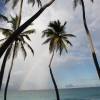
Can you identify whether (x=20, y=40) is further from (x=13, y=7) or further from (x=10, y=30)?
(x=13, y=7)

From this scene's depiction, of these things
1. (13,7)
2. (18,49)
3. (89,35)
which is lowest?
(89,35)

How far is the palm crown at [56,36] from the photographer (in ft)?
140

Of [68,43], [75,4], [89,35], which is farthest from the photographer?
[68,43]

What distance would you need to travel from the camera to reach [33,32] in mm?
38281

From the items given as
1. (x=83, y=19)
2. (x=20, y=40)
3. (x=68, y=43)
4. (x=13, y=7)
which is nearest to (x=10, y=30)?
(x=20, y=40)

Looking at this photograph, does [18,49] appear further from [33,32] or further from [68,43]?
[68,43]

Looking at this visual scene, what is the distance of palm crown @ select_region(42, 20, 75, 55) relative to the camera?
42594 millimetres

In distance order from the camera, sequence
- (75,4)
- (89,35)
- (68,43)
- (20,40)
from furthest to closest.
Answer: (68,43) → (20,40) → (75,4) → (89,35)

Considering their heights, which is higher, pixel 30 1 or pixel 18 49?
pixel 30 1

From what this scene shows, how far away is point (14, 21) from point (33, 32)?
267 centimetres

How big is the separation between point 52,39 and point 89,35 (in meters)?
19.9

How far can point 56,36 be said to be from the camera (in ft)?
143

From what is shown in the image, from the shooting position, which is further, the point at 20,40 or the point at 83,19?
the point at 20,40

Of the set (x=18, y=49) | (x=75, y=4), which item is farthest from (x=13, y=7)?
(x=18, y=49)
